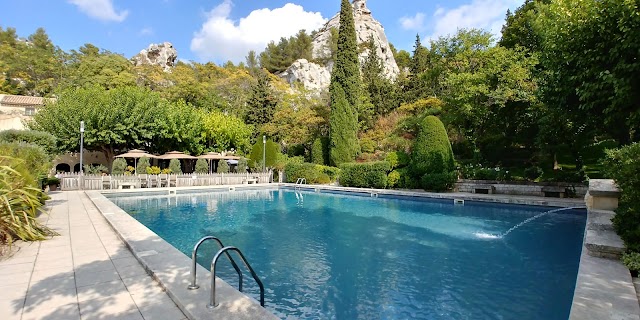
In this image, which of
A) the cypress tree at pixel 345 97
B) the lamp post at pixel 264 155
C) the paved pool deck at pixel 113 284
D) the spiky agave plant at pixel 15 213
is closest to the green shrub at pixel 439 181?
the cypress tree at pixel 345 97

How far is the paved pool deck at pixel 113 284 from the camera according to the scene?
2.74m

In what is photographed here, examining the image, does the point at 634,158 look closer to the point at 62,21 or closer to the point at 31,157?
the point at 31,157

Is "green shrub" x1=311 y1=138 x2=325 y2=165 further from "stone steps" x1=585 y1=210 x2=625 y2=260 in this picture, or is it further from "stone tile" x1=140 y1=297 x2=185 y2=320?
"stone tile" x1=140 y1=297 x2=185 y2=320

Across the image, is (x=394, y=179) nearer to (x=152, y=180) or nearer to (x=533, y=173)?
(x=533, y=173)

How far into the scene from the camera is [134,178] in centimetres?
1758

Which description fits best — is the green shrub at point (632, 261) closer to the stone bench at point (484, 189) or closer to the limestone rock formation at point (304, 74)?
the stone bench at point (484, 189)

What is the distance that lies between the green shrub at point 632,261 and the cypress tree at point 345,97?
18689mm

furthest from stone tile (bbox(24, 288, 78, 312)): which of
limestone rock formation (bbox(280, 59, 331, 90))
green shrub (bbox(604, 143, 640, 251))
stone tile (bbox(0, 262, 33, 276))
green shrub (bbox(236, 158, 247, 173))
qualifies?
limestone rock formation (bbox(280, 59, 331, 90))

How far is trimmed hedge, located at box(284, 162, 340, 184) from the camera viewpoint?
2119 cm

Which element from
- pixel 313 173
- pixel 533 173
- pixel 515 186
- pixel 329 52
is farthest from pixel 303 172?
pixel 329 52

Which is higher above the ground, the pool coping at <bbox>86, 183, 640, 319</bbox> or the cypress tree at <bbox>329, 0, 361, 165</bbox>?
the cypress tree at <bbox>329, 0, 361, 165</bbox>

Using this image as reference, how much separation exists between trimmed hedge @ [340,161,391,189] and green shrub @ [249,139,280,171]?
7.20 metres

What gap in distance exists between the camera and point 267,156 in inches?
970

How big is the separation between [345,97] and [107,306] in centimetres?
2164
